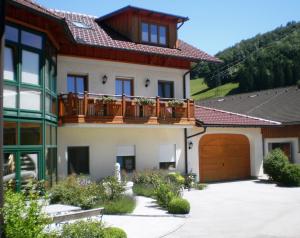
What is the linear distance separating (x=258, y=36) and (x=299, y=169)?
215 ft

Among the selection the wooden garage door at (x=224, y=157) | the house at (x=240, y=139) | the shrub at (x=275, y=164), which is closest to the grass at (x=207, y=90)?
the house at (x=240, y=139)

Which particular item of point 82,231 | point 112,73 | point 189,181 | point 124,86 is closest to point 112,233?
point 82,231

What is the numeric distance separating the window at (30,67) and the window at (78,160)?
17.4 ft

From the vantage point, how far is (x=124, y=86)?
2041 cm

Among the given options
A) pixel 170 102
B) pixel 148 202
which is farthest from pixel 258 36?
pixel 148 202

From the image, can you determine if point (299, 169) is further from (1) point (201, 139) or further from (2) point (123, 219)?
(2) point (123, 219)

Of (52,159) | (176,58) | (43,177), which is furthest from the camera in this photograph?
(176,58)

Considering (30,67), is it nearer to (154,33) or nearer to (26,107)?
(26,107)

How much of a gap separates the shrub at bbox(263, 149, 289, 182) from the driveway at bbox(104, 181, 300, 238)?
2871 millimetres

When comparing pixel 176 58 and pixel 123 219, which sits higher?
pixel 176 58

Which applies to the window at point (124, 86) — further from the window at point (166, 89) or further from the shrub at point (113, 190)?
the shrub at point (113, 190)

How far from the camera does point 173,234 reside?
1078cm

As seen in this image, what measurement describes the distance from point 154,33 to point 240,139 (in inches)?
319

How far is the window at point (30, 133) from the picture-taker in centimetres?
1319
